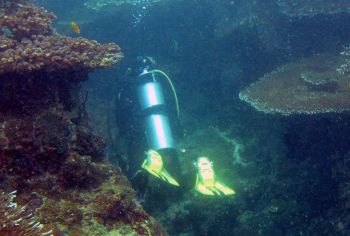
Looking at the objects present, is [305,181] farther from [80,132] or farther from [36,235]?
[36,235]

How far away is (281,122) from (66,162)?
18.4ft

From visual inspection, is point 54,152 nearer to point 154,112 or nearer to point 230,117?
point 154,112

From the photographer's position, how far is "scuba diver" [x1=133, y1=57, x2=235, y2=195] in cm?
592

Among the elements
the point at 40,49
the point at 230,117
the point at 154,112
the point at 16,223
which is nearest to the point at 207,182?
the point at 154,112

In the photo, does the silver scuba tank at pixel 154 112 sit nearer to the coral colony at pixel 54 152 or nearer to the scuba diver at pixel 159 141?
the scuba diver at pixel 159 141

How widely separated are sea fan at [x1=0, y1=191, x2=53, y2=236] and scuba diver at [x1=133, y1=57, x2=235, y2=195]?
318 centimetres

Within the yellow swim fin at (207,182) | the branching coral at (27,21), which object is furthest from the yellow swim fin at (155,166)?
the branching coral at (27,21)

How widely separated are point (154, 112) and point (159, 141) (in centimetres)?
69

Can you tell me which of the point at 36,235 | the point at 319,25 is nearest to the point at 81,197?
the point at 36,235

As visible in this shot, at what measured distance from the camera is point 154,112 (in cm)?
716

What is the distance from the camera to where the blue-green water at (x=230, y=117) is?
6.62 meters

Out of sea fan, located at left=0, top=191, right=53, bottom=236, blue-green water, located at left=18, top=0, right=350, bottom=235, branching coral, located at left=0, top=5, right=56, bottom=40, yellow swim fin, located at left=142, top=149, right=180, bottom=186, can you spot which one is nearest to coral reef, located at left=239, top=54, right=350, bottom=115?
blue-green water, located at left=18, top=0, right=350, bottom=235

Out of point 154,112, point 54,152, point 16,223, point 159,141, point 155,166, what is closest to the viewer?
point 16,223

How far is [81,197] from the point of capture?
342 cm
